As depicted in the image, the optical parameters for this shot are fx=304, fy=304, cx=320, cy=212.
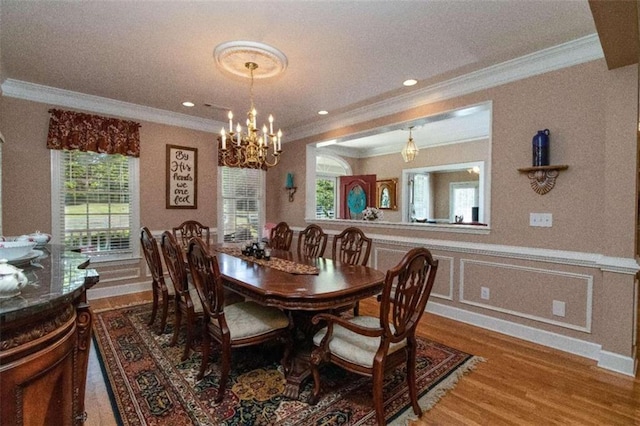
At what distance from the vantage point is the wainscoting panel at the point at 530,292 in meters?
2.62

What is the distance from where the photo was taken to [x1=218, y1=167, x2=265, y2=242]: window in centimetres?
538

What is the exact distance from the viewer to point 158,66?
3.02 m

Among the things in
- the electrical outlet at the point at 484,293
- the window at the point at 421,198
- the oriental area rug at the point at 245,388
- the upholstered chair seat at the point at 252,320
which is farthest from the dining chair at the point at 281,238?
the window at the point at 421,198

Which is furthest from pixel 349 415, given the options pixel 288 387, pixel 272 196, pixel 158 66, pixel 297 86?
pixel 272 196

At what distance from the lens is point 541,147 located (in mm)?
2738

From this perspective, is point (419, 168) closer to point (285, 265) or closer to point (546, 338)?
point (546, 338)

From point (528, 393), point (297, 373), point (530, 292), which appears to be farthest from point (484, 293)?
→ point (297, 373)

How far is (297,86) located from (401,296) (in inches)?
110

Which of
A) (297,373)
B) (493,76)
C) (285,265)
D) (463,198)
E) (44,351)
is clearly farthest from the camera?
(463,198)

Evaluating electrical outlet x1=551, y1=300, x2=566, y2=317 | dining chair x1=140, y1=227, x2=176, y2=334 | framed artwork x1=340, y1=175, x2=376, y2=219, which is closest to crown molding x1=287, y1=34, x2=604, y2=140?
electrical outlet x1=551, y1=300, x2=566, y2=317

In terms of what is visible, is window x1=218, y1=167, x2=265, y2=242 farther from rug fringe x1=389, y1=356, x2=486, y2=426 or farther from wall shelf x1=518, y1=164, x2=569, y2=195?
wall shelf x1=518, y1=164, x2=569, y2=195

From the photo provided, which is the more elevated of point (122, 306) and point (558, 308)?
point (558, 308)

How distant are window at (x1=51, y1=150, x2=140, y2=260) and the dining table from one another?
252 centimetres

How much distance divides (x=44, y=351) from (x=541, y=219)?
3493mm
